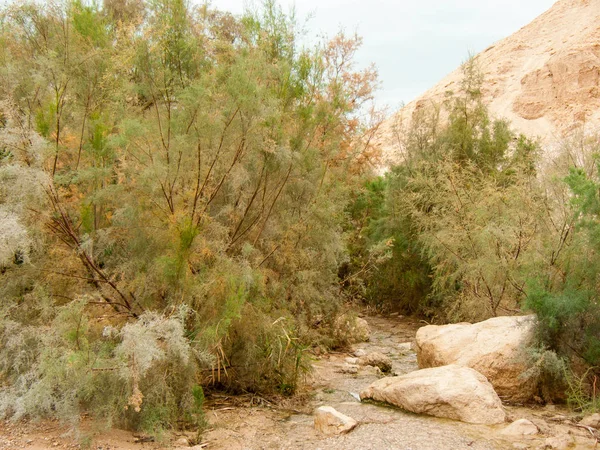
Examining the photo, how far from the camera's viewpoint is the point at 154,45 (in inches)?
266

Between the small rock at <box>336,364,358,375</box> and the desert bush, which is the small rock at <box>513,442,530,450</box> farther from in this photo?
the small rock at <box>336,364,358,375</box>

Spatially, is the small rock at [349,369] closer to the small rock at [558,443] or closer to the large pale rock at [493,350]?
the large pale rock at [493,350]

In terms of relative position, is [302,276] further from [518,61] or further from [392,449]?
[518,61]

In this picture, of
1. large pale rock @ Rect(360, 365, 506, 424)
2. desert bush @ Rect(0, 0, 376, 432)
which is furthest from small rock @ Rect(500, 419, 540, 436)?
desert bush @ Rect(0, 0, 376, 432)

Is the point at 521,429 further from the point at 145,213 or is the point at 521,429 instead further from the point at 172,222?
the point at 145,213

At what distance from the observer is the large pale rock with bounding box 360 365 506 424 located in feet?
20.9

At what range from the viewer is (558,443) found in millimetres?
5598

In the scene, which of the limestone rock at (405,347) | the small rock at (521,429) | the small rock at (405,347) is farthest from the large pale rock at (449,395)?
the small rock at (405,347)

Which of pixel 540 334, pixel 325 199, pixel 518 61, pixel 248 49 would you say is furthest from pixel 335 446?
pixel 518 61

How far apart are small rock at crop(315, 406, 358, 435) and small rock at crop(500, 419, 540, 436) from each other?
1606 millimetres

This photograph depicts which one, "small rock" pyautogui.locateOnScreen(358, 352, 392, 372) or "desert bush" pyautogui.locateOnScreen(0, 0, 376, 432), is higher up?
"desert bush" pyautogui.locateOnScreen(0, 0, 376, 432)

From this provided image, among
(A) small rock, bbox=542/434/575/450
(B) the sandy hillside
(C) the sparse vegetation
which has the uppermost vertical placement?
(B) the sandy hillside

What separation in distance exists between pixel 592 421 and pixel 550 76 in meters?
28.8

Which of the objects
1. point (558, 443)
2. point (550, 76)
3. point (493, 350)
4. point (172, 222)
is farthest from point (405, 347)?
point (550, 76)
